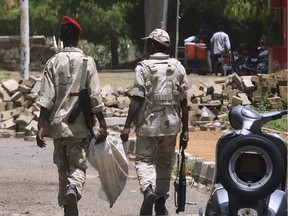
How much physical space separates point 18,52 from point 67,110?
25.2m

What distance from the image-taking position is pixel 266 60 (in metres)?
30.2

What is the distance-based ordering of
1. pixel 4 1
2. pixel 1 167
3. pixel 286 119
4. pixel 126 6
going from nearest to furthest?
1. pixel 1 167
2. pixel 286 119
3. pixel 126 6
4. pixel 4 1

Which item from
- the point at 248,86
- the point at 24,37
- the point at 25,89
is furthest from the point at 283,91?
the point at 24,37

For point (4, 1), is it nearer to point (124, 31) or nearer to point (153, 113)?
point (124, 31)

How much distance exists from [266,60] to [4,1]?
1978 cm

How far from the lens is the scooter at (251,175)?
693 centimetres

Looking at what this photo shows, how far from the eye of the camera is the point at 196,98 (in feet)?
66.0

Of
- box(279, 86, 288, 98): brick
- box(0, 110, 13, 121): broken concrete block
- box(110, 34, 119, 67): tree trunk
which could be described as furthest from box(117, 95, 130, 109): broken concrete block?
box(110, 34, 119, 67): tree trunk

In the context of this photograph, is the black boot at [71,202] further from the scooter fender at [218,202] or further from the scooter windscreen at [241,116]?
the scooter windscreen at [241,116]

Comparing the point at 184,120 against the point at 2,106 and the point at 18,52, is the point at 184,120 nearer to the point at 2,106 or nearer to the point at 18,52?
the point at 2,106

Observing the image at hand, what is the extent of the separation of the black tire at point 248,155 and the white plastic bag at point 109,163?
184cm

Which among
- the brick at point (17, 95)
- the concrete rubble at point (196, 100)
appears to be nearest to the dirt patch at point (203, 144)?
the concrete rubble at point (196, 100)

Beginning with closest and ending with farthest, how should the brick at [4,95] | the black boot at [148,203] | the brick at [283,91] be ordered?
1. the black boot at [148,203]
2. the brick at [283,91]
3. the brick at [4,95]

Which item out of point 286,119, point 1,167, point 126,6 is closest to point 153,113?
point 1,167
